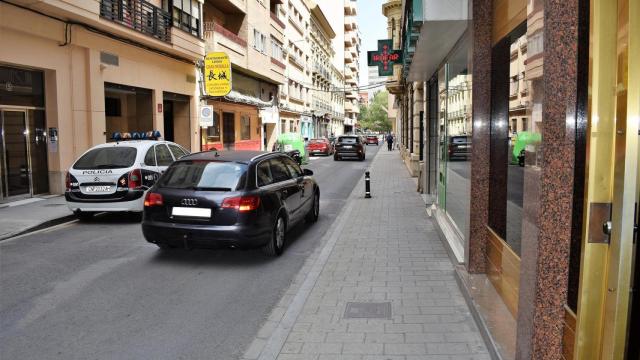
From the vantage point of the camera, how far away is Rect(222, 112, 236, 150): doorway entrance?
3092cm

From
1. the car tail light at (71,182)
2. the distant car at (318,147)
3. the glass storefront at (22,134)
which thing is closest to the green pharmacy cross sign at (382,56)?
the glass storefront at (22,134)

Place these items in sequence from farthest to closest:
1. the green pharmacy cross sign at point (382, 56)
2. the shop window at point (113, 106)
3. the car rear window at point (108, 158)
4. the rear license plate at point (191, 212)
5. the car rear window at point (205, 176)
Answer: the green pharmacy cross sign at point (382, 56)
the shop window at point (113, 106)
the car rear window at point (108, 158)
the car rear window at point (205, 176)
the rear license plate at point (191, 212)

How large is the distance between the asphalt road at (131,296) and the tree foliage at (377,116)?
126m

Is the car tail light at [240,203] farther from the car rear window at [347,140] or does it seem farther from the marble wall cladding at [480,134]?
the car rear window at [347,140]

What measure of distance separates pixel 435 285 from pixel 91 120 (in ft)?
43.7

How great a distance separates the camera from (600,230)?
242 centimetres

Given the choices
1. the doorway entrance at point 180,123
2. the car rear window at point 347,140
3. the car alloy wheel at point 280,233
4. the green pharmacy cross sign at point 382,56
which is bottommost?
the car alloy wheel at point 280,233

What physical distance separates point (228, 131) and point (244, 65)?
442cm

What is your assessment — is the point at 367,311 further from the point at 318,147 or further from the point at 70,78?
the point at 318,147

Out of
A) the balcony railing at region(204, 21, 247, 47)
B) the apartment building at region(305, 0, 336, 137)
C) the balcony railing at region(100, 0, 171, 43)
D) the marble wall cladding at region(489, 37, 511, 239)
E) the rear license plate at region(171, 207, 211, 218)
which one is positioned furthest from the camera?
the apartment building at region(305, 0, 336, 137)

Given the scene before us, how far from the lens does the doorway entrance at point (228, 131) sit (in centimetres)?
3092

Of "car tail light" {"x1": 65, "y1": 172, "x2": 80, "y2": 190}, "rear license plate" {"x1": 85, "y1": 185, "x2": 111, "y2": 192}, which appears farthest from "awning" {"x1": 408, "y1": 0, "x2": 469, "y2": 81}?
"car tail light" {"x1": 65, "y1": 172, "x2": 80, "y2": 190}

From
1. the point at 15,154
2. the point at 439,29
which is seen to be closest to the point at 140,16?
the point at 15,154

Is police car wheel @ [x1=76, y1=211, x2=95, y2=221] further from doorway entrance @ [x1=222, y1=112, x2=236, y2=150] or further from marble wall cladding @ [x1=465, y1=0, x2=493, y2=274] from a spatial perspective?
doorway entrance @ [x1=222, y1=112, x2=236, y2=150]
